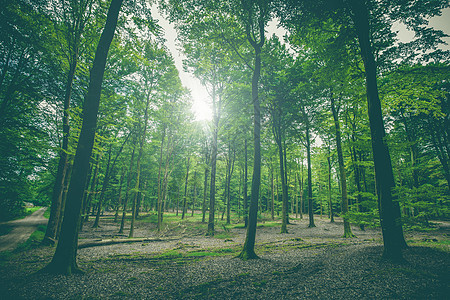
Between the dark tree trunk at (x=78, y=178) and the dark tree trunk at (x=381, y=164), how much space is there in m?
10.0

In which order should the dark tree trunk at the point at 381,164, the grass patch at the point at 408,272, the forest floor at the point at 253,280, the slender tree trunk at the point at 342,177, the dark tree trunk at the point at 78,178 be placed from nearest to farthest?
1. the forest floor at the point at 253,280
2. the grass patch at the point at 408,272
3. the dark tree trunk at the point at 78,178
4. the dark tree trunk at the point at 381,164
5. the slender tree trunk at the point at 342,177

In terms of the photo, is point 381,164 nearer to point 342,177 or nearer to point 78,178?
point 342,177

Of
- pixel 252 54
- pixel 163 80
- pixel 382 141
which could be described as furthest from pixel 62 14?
pixel 382 141

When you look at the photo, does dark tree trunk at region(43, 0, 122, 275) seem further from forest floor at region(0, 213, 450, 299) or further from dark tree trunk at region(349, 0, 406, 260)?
dark tree trunk at region(349, 0, 406, 260)

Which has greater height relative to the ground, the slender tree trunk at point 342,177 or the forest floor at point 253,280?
the slender tree trunk at point 342,177

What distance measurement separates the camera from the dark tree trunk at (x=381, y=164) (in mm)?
5668

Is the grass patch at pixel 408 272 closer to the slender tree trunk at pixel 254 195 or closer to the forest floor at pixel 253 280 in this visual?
the forest floor at pixel 253 280

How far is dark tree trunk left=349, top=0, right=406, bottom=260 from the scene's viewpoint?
5668 mm

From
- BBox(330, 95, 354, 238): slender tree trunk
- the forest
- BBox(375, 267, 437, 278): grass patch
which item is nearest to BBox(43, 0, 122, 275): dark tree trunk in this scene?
the forest

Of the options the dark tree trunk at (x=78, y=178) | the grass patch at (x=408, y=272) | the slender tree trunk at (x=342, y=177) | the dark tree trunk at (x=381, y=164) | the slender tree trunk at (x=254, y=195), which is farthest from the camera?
the slender tree trunk at (x=342, y=177)

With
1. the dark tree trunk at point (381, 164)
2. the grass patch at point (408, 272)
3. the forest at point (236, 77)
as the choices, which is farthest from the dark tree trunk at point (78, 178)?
the dark tree trunk at point (381, 164)

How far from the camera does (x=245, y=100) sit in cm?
1752

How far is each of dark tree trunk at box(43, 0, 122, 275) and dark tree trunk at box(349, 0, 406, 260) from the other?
1002 cm

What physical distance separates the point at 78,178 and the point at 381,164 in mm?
10902
